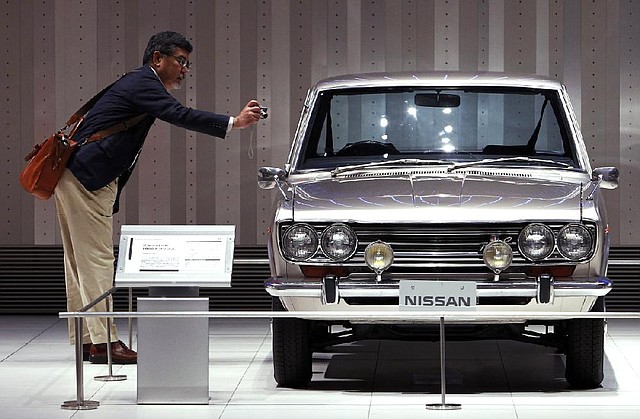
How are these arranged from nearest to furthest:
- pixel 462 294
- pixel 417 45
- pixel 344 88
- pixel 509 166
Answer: pixel 462 294 < pixel 509 166 < pixel 344 88 < pixel 417 45

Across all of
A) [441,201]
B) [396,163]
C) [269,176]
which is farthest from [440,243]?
[269,176]

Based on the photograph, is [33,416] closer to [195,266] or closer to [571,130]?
[195,266]

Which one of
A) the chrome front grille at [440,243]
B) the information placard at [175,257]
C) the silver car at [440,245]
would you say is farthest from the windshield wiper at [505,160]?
the information placard at [175,257]

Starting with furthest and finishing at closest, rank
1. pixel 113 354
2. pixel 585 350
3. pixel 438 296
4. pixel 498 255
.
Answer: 1. pixel 113 354
2. pixel 585 350
3. pixel 498 255
4. pixel 438 296

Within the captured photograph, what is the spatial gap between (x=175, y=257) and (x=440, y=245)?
1.33m

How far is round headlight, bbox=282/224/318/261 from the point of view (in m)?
7.18

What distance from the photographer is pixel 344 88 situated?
856 centimetres

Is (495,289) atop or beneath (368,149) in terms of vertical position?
beneath

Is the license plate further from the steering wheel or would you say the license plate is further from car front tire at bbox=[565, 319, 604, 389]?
the steering wheel

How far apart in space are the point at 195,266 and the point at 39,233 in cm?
454

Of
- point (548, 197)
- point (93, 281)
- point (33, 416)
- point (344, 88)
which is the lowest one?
point (33, 416)

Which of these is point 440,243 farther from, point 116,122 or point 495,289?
point 116,122

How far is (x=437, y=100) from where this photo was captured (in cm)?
848

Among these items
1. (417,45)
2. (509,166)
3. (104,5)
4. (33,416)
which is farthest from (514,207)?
(104,5)
